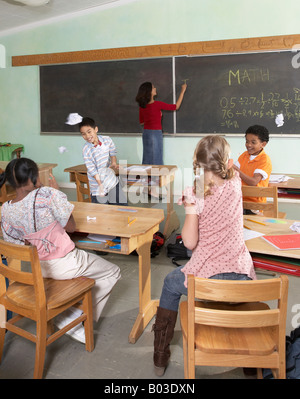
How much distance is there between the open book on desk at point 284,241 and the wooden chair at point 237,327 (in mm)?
405

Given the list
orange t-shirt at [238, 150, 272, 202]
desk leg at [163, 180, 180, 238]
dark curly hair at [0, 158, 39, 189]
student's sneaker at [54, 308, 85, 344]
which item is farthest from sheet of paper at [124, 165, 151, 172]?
dark curly hair at [0, 158, 39, 189]

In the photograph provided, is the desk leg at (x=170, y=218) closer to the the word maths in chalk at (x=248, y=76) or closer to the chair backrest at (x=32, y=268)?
the the word maths in chalk at (x=248, y=76)

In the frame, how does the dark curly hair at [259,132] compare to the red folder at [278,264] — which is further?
the dark curly hair at [259,132]

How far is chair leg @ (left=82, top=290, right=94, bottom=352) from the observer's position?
212 centimetres

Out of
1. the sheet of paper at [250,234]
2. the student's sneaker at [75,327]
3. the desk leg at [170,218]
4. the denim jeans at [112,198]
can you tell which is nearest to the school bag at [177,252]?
the desk leg at [170,218]

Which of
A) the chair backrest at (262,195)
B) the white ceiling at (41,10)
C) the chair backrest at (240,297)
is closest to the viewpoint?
the chair backrest at (240,297)

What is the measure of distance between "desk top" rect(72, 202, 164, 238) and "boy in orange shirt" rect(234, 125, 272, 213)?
0.92 m

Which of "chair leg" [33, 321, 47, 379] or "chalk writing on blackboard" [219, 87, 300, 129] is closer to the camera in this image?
"chair leg" [33, 321, 47, 379]

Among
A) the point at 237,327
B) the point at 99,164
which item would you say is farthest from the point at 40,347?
the point at 99,164

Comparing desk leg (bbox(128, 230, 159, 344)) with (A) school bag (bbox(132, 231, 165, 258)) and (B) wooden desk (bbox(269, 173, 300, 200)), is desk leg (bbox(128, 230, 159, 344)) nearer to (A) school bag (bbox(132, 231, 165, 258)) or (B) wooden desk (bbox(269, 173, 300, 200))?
(A) school bag (bbox(132, 231, 165, 258))

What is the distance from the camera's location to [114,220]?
2346 mm

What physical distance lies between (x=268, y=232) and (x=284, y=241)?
0.17 metres

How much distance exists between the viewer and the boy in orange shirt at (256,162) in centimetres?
303

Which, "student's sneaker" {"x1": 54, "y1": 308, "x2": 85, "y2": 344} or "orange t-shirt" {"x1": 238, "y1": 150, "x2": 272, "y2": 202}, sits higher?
"orange t-shirt" {"x1": 238, "y1": 150, "x2": 272, "y2": 202}
